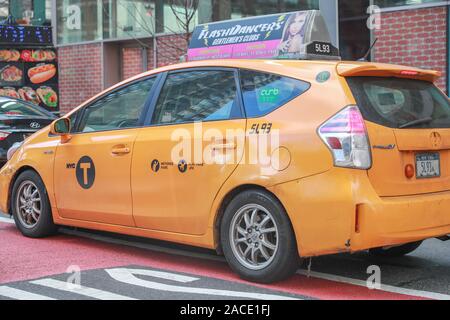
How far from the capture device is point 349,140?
4.56 metres

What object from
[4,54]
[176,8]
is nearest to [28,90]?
[4,54]

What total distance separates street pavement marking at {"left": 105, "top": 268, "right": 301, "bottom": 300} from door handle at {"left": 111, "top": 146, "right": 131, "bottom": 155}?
100 centimetres

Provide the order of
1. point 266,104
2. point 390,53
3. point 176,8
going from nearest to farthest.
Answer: point 266,104 < point 390,53 < point 176,8

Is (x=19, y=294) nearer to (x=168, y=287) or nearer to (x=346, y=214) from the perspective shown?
(x=168, y=287)

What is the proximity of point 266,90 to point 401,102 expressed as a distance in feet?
3.26

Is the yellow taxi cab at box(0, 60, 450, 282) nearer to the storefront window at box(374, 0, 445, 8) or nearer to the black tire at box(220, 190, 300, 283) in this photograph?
the black tire at box(220, 190, 300, 283)

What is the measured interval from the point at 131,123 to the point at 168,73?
548mm

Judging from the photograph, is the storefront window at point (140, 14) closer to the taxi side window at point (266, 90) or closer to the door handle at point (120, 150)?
the door handle at point (120, 150)

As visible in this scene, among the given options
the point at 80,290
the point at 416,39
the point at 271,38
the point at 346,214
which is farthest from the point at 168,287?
the point at 416,39

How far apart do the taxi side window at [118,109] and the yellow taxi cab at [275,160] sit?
2cm

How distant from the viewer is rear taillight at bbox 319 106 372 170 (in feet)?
14.9

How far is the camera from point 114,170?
5.93m

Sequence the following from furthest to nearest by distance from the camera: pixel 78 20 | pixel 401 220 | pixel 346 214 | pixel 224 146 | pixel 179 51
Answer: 1. pixel 78 20
2. pixel 179 51
3. pixel 224 146
4. pixel 401 220
5. pixel 346 214
